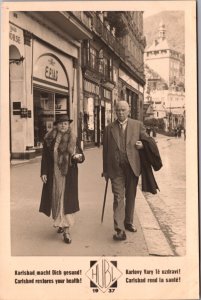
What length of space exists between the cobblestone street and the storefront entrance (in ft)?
2.63

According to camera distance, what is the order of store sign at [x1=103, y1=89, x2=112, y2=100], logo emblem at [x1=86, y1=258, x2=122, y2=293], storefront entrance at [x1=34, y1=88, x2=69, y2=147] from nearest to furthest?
logo emblem at [x1=86, y1=258, x2=122, y2=293] → storefront entrance at [x1=34, y1=88, x2=69, y2=147] → store sign at [x1=103, y1=89, x2=112, y2=100]

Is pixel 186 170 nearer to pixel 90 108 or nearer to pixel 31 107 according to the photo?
pixel 90 108

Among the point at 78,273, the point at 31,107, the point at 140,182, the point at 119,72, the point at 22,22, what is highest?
the point at 22,22

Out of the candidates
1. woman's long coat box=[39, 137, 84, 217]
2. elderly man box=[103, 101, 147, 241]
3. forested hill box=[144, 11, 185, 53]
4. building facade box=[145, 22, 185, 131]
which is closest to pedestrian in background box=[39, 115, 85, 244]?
woman's long coat box=[39, 137, 84, 217]

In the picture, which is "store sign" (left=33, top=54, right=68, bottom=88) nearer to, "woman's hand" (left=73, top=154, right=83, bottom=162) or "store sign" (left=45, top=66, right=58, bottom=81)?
"store sign" (left=45, top=66, right=58, bottom=81)

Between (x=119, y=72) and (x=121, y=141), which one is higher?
(x=119, y=72)

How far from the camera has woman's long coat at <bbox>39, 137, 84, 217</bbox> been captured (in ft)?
13.4

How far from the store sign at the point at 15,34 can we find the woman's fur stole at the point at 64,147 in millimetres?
738

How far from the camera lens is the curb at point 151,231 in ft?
13.2

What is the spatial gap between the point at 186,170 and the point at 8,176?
1.36 meters

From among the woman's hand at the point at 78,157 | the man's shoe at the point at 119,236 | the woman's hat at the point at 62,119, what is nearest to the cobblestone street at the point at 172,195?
the man's shoe at the point at 119,236

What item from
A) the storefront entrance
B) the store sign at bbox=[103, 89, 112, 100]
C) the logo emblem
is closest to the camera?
the logo emblem

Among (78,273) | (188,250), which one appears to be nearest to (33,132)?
(78,273)

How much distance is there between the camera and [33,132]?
4.18 meters
